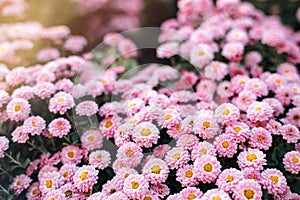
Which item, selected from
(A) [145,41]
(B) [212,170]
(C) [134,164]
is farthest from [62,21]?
(B) [212,170]

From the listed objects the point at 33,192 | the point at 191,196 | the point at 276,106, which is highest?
the point at 276,106

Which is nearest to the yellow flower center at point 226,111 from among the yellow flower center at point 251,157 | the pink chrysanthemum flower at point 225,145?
the pink chrysanthemum flower at point 225,145

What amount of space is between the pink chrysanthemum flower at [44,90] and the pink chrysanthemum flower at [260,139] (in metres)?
0.95

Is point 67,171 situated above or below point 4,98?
below

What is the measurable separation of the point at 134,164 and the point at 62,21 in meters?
1.63

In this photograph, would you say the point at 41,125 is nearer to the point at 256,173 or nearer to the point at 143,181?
the point at 143,181

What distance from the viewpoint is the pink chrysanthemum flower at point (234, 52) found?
2.43 metres

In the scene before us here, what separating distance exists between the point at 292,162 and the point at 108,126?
0.82m

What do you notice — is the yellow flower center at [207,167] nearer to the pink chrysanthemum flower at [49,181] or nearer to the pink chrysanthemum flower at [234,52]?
the pink chrysanthemum flower at [49,181]

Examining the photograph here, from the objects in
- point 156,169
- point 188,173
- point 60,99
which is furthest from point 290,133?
point 60,99

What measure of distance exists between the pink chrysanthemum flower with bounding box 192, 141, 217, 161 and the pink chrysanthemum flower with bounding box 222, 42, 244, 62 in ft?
2.38

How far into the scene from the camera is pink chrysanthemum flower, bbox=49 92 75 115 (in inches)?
80.1

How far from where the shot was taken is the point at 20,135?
199cm

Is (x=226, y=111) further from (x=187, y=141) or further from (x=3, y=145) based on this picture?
(x=3, y=145)
